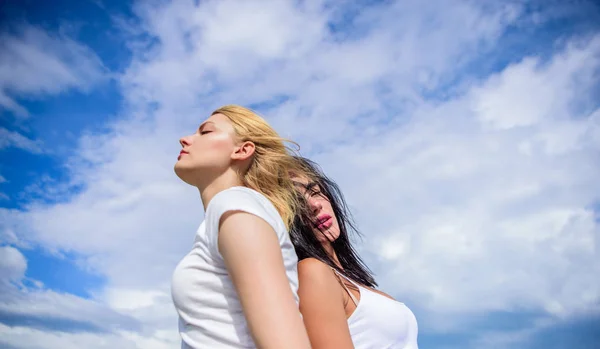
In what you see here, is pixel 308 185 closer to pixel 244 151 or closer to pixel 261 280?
pixel 244 151

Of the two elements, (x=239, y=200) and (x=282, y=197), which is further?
(x=282, y=197)

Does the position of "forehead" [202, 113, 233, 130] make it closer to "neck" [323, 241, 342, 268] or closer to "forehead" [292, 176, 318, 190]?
"forehead" [292, 176, 318, 190]

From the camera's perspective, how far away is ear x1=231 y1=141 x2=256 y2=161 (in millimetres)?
3352

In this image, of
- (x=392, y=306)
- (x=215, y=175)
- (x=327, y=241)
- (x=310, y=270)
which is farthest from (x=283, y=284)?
(x=327, y=241)

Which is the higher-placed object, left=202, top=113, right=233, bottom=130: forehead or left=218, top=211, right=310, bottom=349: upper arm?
left=202, top=113, right=233, bottom=130: forehead

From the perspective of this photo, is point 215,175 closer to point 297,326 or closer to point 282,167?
point 282,167

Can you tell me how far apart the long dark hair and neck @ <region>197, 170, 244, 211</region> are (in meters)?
0.87

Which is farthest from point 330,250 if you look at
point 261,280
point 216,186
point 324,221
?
point 261,280

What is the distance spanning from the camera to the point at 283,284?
7.61ft

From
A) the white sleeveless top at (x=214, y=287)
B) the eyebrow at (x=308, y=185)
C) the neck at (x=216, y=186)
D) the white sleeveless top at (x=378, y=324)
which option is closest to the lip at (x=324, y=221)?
the eyebrow at (x=308, y=185)

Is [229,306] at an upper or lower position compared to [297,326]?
upper

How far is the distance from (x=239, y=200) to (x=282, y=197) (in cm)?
108

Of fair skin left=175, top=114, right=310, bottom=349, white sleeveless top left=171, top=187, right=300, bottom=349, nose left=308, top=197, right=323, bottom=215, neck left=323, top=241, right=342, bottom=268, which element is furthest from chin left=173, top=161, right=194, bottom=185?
neck left=323, top=241, right=342, bottom=268

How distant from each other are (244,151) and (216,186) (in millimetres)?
301
